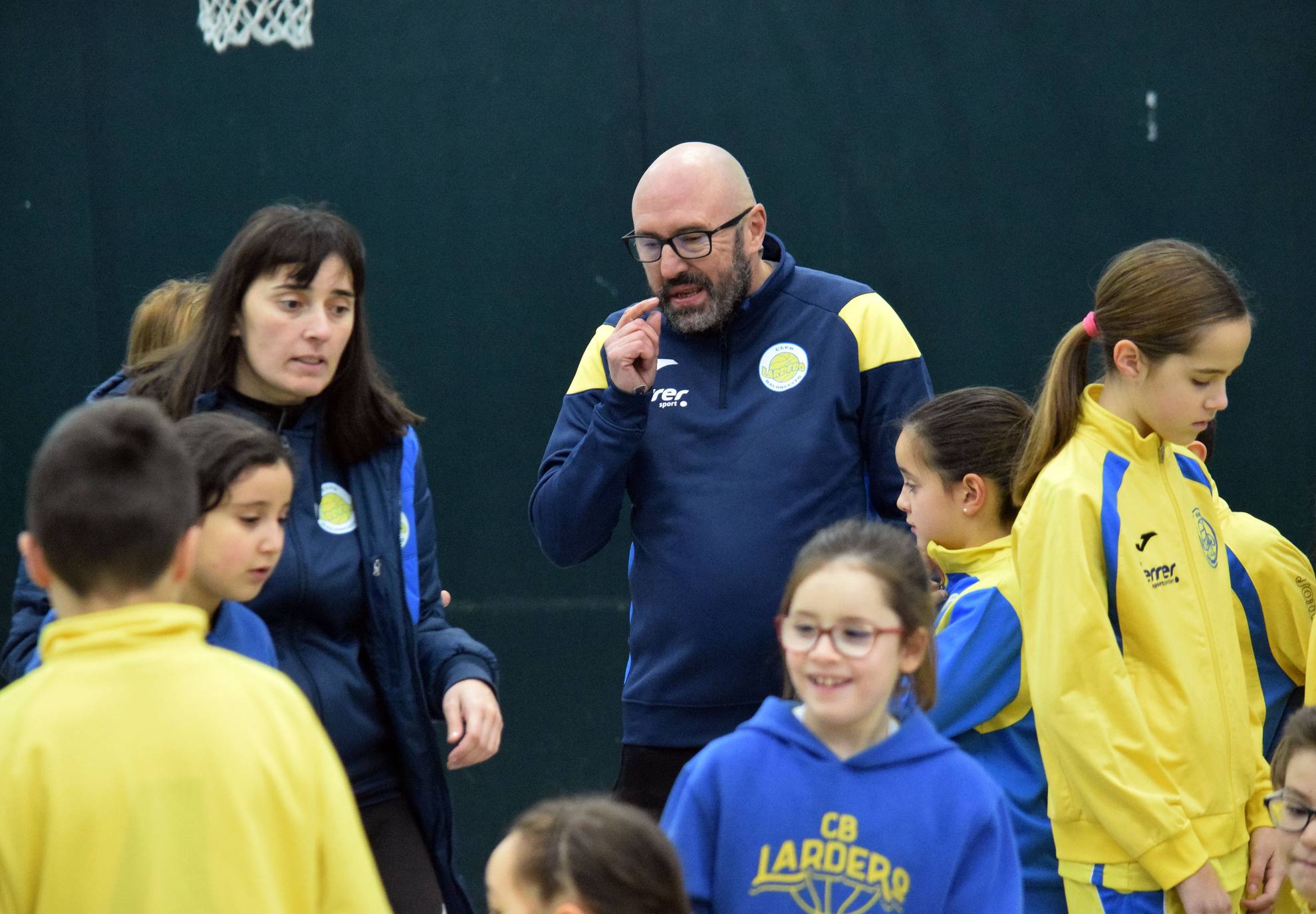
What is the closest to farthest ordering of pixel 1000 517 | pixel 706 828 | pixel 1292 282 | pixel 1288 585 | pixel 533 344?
pixel 706 828 → pixel 1000 517 → pixel 1288 585 → pixel 1292 282 → pixel 533 344

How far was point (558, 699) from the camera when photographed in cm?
520

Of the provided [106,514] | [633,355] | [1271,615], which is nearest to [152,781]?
[106,514]

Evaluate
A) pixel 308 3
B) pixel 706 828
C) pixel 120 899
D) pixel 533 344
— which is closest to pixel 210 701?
pixel 120 899

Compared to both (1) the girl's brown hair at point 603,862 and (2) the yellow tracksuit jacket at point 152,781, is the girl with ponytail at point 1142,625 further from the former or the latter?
(2) the yellow tracksuit jacket at point 152,781

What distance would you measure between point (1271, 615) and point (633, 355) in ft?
5.07

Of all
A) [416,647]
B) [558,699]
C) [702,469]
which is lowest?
[558,699]

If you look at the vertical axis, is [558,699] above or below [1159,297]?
below

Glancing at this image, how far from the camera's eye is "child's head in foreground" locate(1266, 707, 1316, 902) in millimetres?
2576

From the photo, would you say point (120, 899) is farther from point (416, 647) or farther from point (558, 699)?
point (558, 699)

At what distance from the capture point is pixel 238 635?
258 cm

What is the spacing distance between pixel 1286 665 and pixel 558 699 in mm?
2387

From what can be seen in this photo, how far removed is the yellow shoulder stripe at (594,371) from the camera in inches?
143

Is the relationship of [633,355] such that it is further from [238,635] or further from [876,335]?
[238,635]

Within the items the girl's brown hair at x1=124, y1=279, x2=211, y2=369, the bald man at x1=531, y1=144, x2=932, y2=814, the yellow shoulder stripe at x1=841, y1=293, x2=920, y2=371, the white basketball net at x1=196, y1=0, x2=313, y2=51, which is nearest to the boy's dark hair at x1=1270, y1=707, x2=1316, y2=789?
the bald man at x1=531, y1=144, x2=932, y2=814
